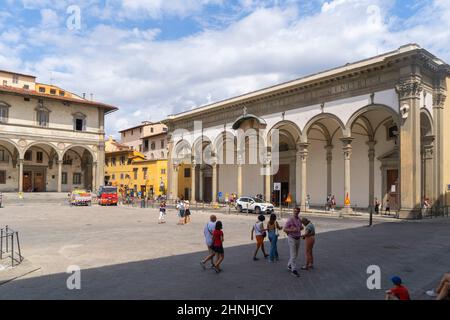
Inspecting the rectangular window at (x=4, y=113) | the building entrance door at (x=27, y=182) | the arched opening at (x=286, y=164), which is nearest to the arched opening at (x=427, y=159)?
the arched opening at (x=286, y=164)

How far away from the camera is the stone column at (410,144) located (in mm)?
22391

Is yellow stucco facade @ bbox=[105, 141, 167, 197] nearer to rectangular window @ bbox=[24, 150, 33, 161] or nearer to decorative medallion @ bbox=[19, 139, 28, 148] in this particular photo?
→ rectangular window @ bbox=[24, 150, 33, 161]

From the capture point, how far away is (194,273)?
9.08 meters

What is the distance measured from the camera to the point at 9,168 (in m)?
43.9

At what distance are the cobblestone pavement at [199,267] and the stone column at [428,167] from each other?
9.00 m

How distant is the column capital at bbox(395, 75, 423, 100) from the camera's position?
74.2 feet

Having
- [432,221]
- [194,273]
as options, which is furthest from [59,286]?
[432,221]

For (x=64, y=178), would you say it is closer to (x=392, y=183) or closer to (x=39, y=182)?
(x=39, y=182)

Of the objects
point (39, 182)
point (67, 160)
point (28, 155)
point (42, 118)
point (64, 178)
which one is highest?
point (42, 118)

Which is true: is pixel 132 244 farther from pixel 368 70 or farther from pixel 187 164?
pixel 187 164

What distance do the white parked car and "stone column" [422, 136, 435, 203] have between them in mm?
10403

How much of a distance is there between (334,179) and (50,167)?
34.4m

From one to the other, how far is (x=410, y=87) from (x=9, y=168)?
41.9m

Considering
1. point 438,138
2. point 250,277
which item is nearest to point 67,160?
point 438,138
